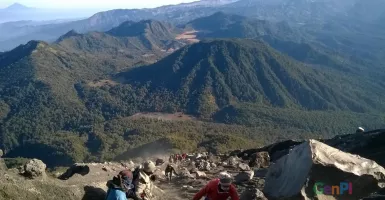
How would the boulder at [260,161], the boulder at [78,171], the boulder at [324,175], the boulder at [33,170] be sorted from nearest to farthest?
the boulder at [324,175]
the boulder at [33,170]
the boulder at [78,171]
the boulder at [260,161]

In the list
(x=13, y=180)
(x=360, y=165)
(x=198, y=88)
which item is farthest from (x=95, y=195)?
(x=198, y=88)

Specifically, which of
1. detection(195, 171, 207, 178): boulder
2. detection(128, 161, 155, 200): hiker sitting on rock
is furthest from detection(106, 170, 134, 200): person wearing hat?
detection(195, 171, 207, 178): boulder

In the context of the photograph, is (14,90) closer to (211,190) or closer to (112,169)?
(112,169)

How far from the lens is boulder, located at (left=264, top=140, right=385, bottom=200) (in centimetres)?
1464

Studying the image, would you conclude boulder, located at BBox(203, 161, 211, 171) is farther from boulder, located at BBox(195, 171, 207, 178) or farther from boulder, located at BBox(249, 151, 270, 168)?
boulder, located at BBox(249, 151, 270, 168)

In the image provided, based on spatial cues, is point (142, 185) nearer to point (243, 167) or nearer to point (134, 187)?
point (134, 187)

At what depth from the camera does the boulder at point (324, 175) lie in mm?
14641

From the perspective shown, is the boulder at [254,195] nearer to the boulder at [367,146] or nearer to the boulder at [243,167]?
the boulder at [243,167]

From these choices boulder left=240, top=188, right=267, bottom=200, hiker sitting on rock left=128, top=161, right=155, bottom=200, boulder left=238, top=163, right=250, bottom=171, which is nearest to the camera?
boulder left=240, top=188, right=267, bottom=200

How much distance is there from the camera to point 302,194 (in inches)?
564

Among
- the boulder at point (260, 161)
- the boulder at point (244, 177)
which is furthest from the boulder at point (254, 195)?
the boulder at point (260, 161)

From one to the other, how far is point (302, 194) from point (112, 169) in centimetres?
1734

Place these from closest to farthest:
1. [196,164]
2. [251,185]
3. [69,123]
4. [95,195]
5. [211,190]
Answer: [211,190] < [95,195] < [251,185] < [196,164] < [69,123]

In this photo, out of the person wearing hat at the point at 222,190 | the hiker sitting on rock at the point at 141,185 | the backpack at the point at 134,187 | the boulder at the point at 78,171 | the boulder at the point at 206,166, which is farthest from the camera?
the boulder at the point at 206,166
